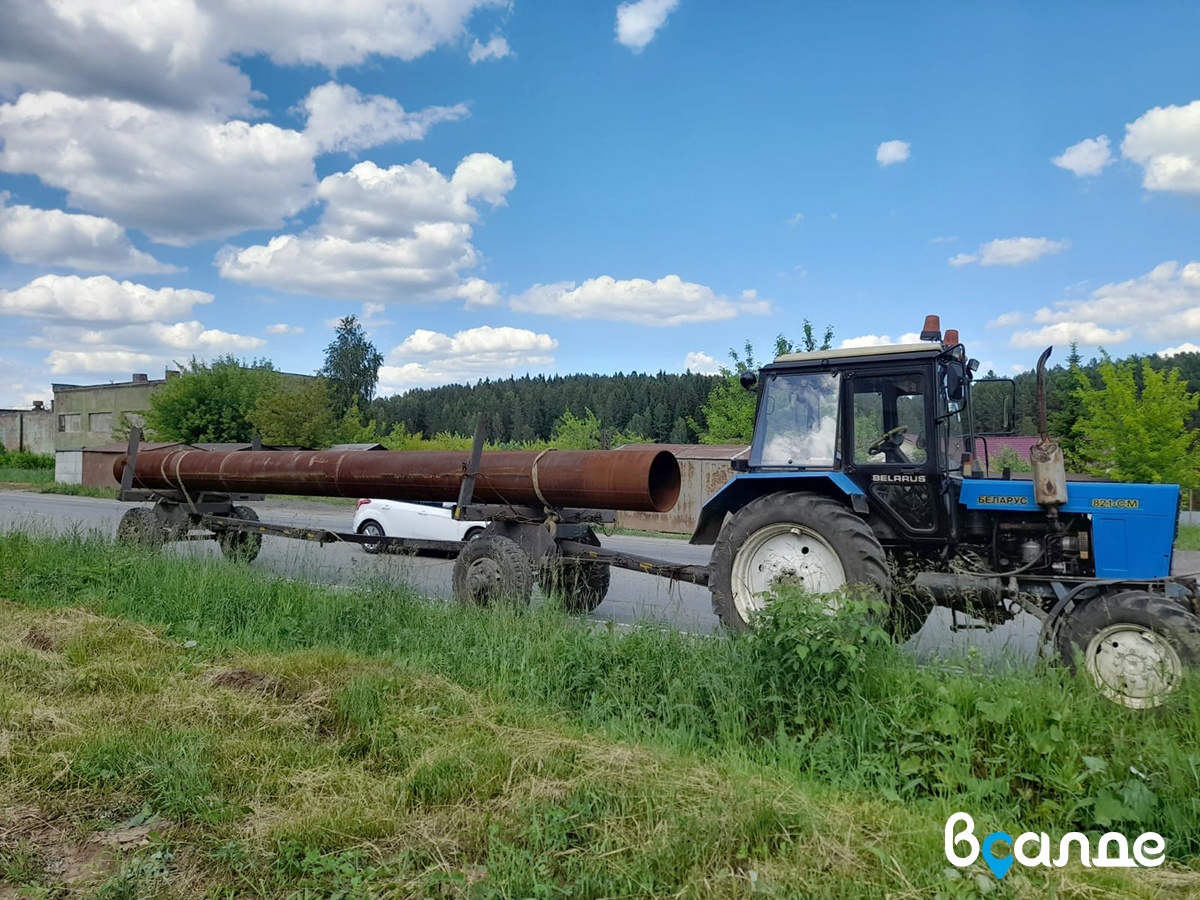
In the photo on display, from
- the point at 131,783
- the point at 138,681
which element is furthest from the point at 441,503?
the point at 131,783

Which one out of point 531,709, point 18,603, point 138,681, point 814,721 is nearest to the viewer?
point 814,721

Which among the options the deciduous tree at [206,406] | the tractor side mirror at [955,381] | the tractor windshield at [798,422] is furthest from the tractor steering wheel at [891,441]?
the deciduous tree at [206,406]

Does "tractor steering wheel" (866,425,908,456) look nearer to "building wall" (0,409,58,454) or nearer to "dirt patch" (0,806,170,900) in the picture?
"dirt patch" (0,806,170,900)

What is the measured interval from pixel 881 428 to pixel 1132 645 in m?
2.43

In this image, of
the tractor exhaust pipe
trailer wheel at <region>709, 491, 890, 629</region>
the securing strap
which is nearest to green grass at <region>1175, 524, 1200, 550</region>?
the tractor exhaust pipe

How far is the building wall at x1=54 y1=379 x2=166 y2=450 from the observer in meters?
60.5

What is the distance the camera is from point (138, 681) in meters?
5.57

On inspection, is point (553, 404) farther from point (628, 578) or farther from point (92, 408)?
point (628, 578)

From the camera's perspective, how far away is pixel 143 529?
12.1 m

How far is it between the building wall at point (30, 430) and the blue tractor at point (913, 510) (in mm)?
73712

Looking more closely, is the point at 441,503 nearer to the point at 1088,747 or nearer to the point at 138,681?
the point at 138,681

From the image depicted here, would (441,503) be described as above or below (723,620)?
above

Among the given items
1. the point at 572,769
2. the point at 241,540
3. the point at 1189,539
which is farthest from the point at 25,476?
the point at 572,769

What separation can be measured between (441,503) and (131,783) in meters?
6.12
